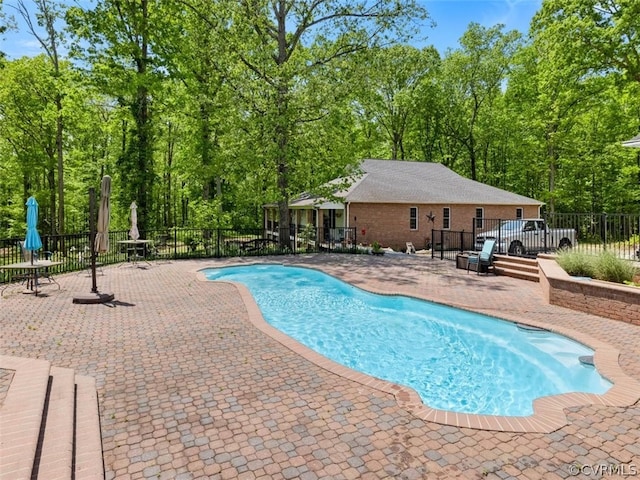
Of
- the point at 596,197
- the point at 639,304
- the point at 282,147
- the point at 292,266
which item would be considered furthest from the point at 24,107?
the point at 596,197

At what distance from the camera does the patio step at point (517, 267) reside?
12.7 metres

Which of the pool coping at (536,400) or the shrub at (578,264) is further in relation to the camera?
the shrub at (578,264)

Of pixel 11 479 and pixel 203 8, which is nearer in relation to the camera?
pixel 11 479

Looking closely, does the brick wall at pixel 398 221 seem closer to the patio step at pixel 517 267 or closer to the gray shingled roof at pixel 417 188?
the gray shingled roof at pixel 417 188

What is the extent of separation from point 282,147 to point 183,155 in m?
10.8

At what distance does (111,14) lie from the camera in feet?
66.1

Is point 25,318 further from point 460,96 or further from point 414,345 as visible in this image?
point 460,96

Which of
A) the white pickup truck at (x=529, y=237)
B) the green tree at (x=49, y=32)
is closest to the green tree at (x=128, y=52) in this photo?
the green tree at (x=49, y=32)

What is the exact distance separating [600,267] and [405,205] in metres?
16.0

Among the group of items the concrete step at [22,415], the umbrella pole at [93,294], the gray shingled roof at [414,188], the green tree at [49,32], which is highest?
the green tree at [49,32]

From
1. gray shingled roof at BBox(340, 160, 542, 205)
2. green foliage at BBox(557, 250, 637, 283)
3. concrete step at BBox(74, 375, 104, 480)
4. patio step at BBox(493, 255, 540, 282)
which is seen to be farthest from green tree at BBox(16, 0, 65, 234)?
green foliage at BBox(557, 250, 637, 283)

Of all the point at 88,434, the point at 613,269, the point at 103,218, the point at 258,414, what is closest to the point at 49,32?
the point at 103,218

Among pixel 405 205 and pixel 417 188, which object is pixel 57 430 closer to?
pixel 405 205

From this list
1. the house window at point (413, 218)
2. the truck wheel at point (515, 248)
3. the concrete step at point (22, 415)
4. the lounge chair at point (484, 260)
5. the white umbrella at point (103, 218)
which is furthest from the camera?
the house window at point (413, 218)
